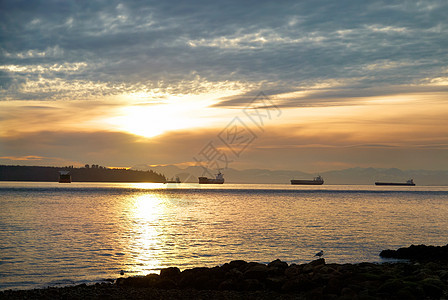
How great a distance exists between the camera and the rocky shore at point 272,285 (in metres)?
17.0

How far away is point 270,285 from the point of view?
19.2m

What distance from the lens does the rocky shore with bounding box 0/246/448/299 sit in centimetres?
1695

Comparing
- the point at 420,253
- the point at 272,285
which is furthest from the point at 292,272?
the point at 420,253

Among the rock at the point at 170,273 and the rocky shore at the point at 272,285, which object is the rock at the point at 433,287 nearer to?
the rocky shore at the point at 272,285

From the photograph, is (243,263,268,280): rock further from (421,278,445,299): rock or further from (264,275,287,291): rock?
(421,278,445,299): rock

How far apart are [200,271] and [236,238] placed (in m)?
17.7

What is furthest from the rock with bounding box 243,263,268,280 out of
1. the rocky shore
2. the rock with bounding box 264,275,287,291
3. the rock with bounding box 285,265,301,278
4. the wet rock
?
the wet rock

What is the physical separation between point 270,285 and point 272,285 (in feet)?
0.35

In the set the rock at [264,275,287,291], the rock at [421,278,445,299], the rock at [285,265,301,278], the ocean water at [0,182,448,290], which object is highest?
the rock at [421,278,445,299]

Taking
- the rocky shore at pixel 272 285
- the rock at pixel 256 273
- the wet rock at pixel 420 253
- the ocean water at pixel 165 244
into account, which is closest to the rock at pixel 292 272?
the rocky shore at pixel 272 285

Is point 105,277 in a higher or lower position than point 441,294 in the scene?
lower

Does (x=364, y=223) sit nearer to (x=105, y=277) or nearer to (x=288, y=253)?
(x=288, y=253)

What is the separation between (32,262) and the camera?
1046 inches

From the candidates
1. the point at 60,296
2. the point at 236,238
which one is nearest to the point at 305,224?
the point at 236,238
